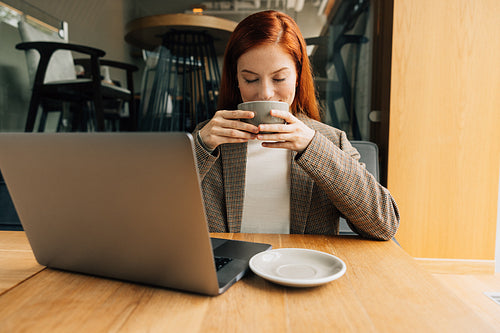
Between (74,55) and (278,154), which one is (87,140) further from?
(74,55)

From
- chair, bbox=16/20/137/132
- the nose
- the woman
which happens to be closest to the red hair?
the woman

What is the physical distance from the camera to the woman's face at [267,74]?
916 mm

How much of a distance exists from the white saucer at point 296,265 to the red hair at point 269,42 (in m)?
0.66

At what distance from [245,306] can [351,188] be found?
40 centimetres

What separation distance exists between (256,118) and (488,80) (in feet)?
4.49

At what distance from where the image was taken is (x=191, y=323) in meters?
0.34

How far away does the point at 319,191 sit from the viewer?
0.91m

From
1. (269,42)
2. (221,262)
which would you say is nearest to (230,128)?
(221,262)

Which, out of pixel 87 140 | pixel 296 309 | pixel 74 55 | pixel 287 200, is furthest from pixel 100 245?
pixel 74 55

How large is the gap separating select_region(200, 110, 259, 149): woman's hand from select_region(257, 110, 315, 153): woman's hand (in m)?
0.03

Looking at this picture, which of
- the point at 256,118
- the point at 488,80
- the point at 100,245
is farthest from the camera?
the point at 488,80

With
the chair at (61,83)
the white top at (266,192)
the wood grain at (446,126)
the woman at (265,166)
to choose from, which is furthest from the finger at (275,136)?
the chair at (61,83)

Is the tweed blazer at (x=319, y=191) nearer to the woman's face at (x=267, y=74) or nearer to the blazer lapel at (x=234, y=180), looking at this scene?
the blazer lapel at (x=234, y=180)

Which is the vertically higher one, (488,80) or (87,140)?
(488,80)
